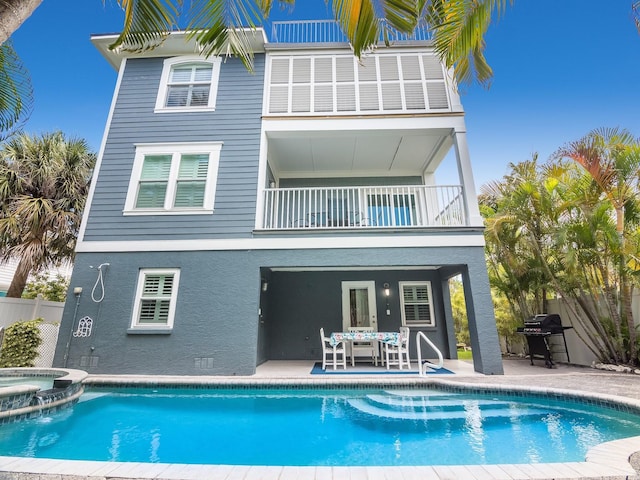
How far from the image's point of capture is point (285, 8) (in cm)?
350

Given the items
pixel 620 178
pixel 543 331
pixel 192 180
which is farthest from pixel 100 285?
pixel 620 178

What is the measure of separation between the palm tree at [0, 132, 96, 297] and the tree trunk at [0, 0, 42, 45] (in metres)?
8.87

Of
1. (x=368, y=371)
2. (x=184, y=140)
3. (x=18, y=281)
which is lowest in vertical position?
(x=368, y=371)

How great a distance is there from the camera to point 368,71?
28.2 feet

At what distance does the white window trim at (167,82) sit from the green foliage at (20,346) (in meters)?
6.16

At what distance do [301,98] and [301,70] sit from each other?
979 mm

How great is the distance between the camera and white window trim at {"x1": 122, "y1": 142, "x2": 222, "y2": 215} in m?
7.42

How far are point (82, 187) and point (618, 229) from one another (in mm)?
14746

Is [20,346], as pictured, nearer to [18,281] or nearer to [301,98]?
[18,281]

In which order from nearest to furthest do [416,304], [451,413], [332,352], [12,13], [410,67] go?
[12,13] → [451,413] → [332,352] → [410,67] → [416,304]

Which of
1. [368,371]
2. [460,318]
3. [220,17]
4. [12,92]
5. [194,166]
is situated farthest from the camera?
[460,318]

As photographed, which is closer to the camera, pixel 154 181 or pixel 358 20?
pixel 358 20

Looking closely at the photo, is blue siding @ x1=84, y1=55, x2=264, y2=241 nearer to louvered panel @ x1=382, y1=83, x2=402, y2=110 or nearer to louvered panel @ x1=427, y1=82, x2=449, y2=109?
louvered panel @ x1=382, y1=83, x2=402, y2=110

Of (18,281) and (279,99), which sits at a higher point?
(279,99)
